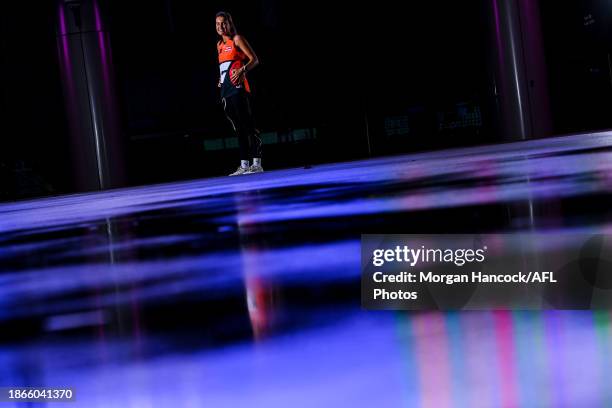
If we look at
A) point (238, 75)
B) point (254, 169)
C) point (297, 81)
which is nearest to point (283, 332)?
point (238, 75)

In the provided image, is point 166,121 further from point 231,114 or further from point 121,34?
point 231,114

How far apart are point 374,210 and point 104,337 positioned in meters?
1.21

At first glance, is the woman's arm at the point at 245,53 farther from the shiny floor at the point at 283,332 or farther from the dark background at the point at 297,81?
the shiny floor at the point at 283,332

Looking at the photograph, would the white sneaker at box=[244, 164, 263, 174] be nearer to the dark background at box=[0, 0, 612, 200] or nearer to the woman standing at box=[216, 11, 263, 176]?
the woman standing at box=[216, 11, 263, 176]

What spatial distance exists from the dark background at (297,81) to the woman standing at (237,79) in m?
4.26

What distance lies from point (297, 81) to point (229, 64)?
4.59 m

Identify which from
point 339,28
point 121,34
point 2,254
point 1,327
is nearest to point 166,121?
point 121,34

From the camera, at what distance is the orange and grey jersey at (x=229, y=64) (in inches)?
246

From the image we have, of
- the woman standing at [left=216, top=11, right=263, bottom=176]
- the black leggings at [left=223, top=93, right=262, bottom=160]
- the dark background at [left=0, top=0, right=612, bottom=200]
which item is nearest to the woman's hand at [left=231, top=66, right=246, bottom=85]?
the woman standing at [left=216, top=11, right=263, bottom=176]

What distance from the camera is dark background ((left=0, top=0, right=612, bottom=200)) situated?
1067cm

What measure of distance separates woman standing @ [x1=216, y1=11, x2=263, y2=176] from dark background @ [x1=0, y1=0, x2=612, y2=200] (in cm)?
426

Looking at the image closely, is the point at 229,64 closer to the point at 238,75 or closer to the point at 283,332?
the point at 238,75

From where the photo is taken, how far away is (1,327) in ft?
3.15

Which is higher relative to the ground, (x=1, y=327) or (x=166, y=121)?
(x=166, y=121)
